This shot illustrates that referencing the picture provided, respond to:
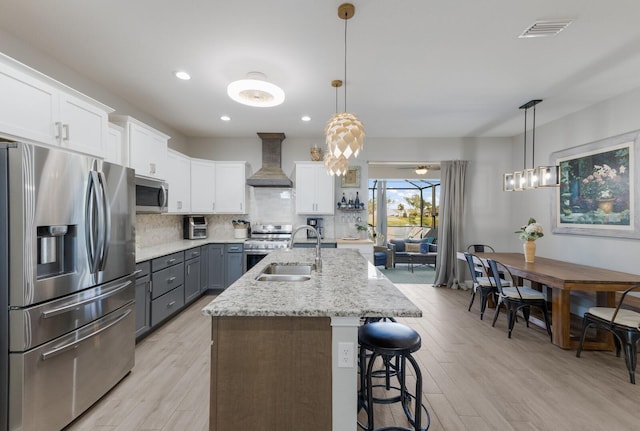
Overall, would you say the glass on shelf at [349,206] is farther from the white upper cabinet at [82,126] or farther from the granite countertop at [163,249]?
the white upper cabinet at [82,126]

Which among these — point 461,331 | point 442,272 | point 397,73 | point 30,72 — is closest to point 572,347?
point 461,331

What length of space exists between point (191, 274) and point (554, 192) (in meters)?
5.62

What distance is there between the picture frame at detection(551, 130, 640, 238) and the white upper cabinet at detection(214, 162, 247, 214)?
506 cm

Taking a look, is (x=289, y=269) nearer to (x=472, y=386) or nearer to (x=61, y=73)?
(x=472, y=386)

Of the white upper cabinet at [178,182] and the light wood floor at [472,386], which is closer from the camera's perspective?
the light wood floor at [472,386]

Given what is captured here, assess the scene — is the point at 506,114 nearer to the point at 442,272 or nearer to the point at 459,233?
the point at 459,233

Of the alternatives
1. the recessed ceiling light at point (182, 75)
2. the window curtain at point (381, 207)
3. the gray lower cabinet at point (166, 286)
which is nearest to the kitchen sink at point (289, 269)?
the gray lower cabinet at point (166, 286)

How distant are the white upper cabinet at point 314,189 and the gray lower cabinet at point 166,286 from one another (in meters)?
2.25

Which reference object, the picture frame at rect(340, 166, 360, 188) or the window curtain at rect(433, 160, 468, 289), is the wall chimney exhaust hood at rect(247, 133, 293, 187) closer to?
the picture frame at rect(340, 166, 360, 188)

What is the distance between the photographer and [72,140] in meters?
2.31

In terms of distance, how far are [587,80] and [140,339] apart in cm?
568

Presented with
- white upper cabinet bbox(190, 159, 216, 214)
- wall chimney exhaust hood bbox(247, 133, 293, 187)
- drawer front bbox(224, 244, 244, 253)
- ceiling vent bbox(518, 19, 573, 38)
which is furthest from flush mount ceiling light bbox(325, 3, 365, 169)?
A: white upper cabinet bbox(190, 159, 216, 214)

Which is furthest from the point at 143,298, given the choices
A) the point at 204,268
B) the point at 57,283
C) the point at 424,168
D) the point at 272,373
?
the point at 424,168

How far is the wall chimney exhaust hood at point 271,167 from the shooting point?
199 inches
